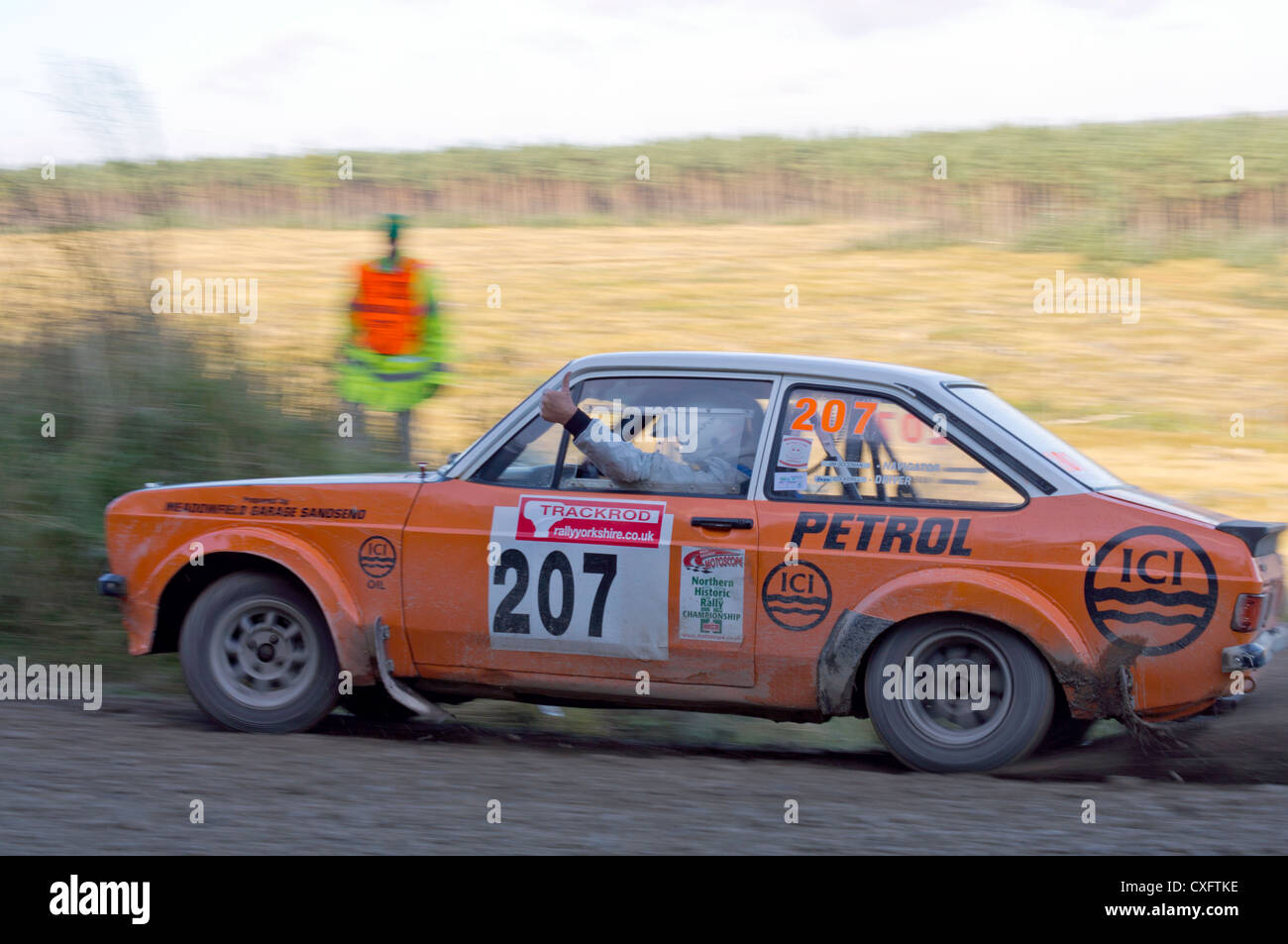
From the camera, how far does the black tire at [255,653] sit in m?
5.88

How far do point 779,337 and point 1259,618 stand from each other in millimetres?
15717

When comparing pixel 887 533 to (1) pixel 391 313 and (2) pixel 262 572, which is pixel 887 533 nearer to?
(2) pixel 262 572

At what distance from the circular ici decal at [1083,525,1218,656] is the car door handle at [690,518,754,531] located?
131 centimetres

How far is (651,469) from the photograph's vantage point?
5613 millimetres

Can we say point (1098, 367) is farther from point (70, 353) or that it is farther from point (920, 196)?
point (920, 196)

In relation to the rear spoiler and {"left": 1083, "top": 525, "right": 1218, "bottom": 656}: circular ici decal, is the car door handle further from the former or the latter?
the rear spoiler

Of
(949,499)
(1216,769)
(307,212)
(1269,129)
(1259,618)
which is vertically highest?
(1269,129)

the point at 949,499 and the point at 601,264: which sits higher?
the point at 601,264

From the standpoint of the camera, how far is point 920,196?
1446 inches

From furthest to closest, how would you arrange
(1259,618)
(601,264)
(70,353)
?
(601,264)
(70,353)
(1259,618)

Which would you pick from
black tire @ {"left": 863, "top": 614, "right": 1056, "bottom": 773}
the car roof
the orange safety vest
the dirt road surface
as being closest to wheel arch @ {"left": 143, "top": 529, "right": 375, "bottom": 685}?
the dirt road surface

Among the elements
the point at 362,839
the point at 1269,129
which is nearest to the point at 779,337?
the point at 362,839

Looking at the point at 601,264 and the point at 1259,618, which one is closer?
the point at 1259,618
